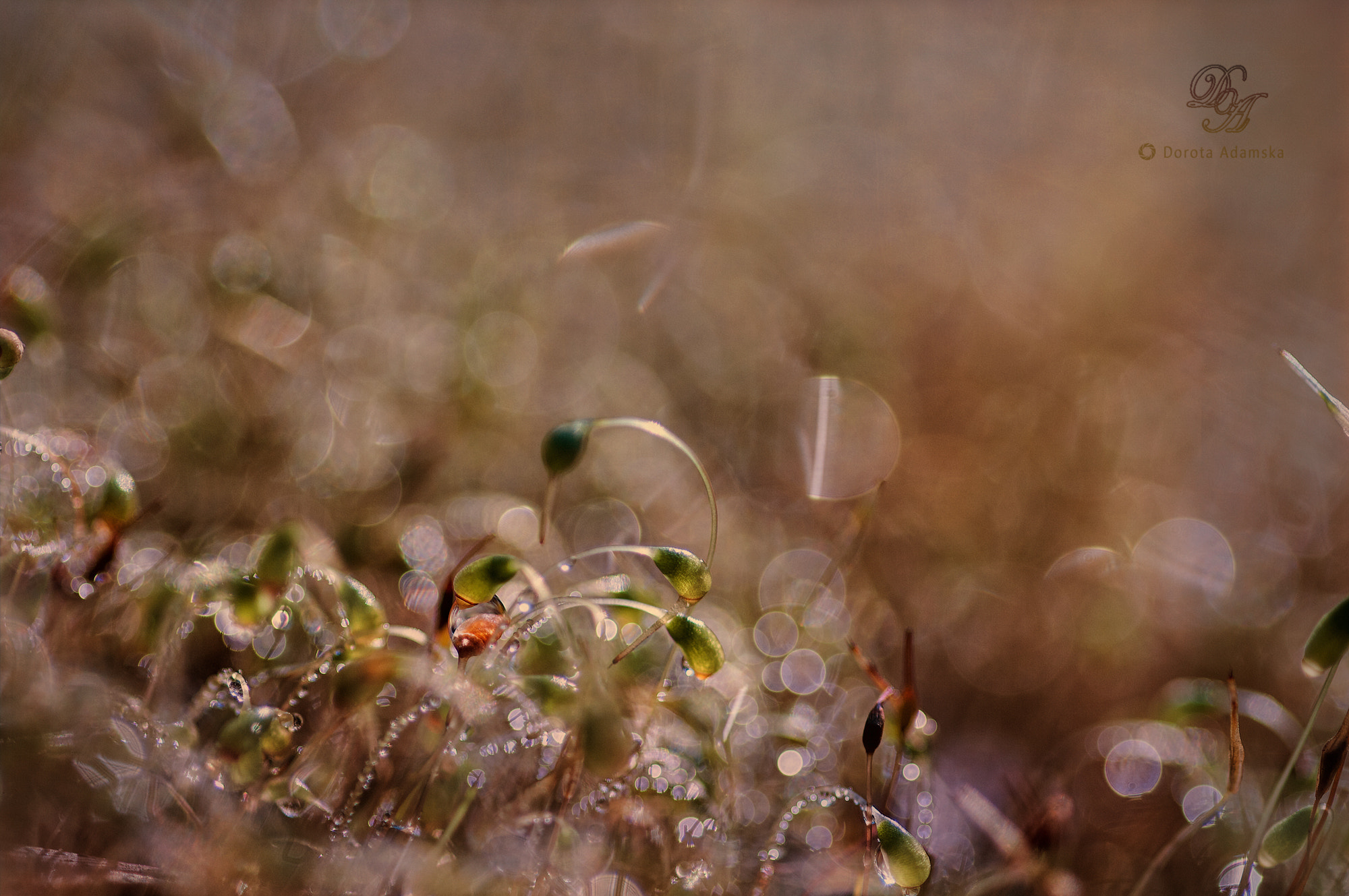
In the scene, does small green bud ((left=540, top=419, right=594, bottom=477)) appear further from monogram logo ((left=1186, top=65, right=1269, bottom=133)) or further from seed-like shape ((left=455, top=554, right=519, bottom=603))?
monogram logo ((left=1186, top=65, right=1269, bottom=133))

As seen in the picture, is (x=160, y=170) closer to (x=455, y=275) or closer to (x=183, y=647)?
(x=455, y=275)

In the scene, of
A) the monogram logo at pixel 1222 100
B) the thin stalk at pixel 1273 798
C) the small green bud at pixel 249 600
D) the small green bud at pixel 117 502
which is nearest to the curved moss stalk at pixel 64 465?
the small green bud at pixel 117 502

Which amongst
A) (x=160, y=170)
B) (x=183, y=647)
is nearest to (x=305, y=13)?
(x=160, y=170)

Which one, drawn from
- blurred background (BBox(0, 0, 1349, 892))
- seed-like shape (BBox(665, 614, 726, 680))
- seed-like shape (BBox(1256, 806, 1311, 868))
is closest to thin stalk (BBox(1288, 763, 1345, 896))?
seed-like shape (BBox(1256, 806, 1311, 868))

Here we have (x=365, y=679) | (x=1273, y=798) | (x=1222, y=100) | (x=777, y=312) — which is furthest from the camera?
(x=777, y=312)

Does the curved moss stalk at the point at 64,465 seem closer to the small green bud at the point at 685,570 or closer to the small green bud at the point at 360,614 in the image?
the small green bud at the point at 685,570

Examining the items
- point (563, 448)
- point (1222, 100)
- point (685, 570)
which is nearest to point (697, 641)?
point (685, 570)

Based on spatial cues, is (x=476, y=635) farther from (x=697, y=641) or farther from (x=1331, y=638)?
(x=1331, y=638)
